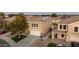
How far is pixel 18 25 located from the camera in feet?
6.68

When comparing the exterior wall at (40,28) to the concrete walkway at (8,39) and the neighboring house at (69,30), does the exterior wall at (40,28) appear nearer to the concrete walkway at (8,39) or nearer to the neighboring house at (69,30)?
the neighboring house at (69,30)

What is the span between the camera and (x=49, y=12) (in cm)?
202

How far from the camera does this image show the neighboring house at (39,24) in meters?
2.03

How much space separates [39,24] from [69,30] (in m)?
0.38

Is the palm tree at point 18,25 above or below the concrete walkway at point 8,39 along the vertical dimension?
above

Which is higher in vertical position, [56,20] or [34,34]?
[56,20]

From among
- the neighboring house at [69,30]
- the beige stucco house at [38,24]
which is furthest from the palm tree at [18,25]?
the neighboring house at [69,30]

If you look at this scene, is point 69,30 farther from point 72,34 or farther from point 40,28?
point 40,28

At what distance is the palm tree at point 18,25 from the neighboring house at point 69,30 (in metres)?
0.42

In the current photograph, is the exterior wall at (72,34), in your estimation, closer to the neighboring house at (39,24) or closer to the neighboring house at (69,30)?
the neighboring house at (69,30)
